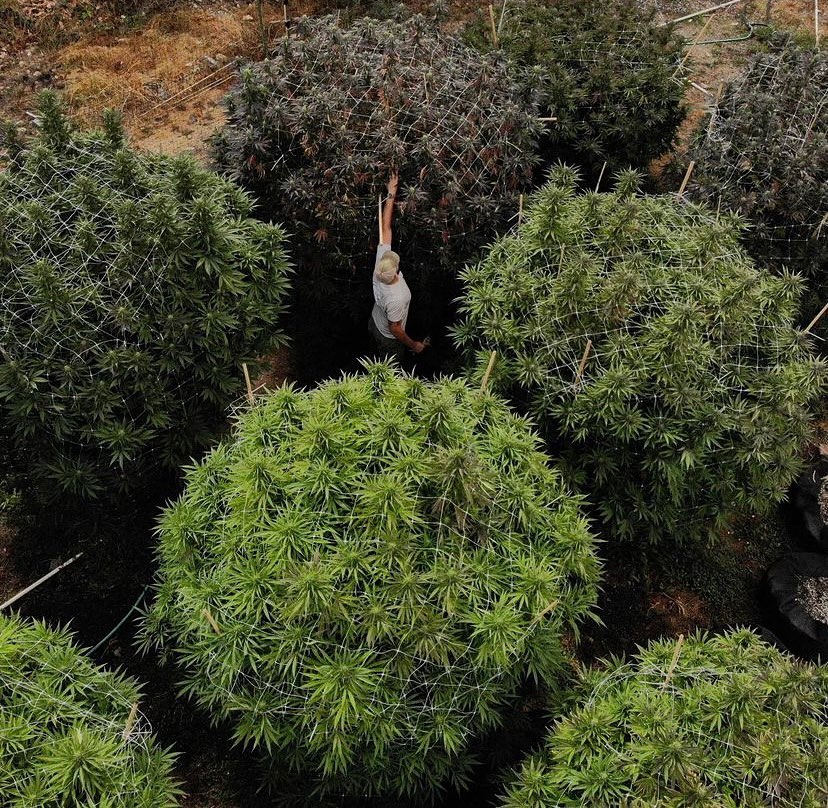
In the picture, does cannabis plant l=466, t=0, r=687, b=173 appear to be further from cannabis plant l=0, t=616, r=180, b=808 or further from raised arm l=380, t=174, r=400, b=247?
cannabis plant l=0, t=616, r=180, b=808

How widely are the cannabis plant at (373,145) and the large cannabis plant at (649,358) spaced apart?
0.81 m

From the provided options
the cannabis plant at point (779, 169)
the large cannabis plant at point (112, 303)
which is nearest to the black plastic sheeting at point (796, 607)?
the cannabis plant at point (779, 169)

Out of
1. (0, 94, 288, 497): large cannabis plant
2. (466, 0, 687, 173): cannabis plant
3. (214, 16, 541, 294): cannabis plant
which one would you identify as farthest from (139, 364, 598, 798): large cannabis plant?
(466, 0, 687, 173): cannabis plant

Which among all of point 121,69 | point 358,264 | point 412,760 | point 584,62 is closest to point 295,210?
point 358,264

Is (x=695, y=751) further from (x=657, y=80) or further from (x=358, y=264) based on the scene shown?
(x=657, y=80)

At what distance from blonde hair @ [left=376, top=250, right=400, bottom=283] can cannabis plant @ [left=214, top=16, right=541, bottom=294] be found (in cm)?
36

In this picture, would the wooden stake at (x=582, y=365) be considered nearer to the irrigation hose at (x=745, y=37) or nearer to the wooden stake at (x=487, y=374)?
the wooden stake at (x=487, y=374)

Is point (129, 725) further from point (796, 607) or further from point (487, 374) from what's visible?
point (796, 607)

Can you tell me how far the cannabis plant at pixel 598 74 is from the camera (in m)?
6.77

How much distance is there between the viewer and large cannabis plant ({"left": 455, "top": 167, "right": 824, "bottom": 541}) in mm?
4473

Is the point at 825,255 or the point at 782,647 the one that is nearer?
the point at 782,647

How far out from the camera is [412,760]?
11.9 ft

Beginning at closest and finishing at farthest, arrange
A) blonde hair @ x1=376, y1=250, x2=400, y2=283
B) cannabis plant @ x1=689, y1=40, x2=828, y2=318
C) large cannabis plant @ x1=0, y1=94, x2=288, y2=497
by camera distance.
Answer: large cannabis plant @ x1=0, y1=94, x2=288, y2=497 → blonde hair @ x1=376, y1=250, x2=400, y2=283 → cannabis plant @ x1=689, y1=40, x2=828, y2=318

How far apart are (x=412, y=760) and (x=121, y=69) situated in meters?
9.06
